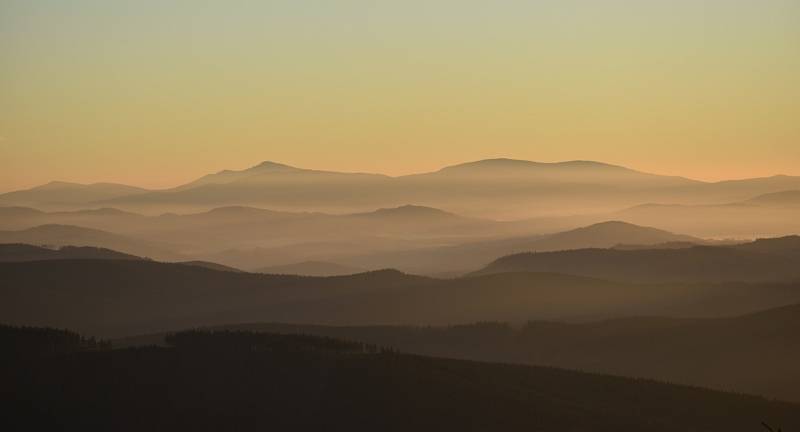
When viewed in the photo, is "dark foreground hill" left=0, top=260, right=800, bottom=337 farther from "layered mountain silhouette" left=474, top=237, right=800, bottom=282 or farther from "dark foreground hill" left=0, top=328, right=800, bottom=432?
"dark foreground hill" left=0, top=328, right=800, bottom=432

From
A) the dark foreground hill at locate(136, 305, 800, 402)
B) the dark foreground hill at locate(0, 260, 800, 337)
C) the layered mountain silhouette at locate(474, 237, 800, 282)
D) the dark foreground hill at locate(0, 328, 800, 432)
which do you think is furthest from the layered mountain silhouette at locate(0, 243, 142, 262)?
the dark foreground hill at locate(0, 328, 800, 432)

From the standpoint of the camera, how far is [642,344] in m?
89.6

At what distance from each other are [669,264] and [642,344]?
77350 mm

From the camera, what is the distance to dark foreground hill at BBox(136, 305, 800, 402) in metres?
81.0

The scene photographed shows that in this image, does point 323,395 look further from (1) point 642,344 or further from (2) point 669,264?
(2) point 669,264

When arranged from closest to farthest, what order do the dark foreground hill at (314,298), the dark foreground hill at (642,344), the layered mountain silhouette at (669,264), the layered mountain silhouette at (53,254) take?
the dark foreground hill at (642,344), the dark foreground hill at (314,298), the layered mountain silhouette at (669,264), the layered mountain silhouette at (53,254)

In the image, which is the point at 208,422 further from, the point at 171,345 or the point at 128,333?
the point at 128,333

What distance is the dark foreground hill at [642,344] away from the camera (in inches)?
3189

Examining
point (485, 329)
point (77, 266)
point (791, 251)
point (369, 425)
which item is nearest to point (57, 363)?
point (369, 425)

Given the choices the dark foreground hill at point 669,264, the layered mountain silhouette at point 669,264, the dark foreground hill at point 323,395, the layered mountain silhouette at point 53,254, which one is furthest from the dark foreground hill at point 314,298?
the dark foreground hill at point 323,395

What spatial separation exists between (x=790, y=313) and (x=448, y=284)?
46.6 m

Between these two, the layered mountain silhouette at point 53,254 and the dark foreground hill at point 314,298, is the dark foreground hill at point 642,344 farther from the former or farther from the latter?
the layered mountain silhouette at point 53,254

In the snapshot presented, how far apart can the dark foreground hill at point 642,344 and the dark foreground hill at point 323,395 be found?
18.7 meters

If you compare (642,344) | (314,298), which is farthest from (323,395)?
(314,298)
